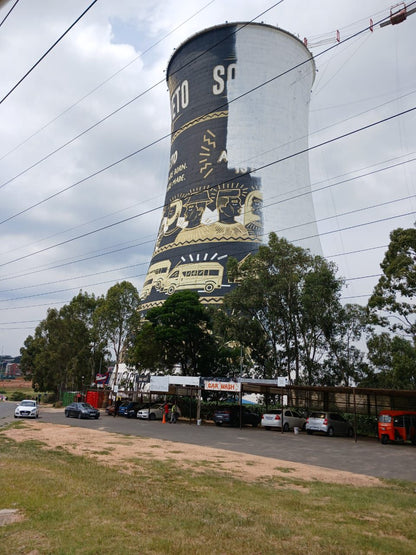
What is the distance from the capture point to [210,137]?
134 feet

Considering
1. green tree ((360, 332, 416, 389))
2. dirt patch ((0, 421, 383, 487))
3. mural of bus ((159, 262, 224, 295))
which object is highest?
mural of bus ((159, 262, 224, 295))

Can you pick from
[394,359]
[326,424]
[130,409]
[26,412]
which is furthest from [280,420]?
[26,412]

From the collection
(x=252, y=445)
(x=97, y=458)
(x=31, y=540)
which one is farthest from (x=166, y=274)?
(x=31, y=540)

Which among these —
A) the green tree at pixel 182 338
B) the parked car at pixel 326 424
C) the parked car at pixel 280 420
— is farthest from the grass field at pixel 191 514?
the green tree at pixel 182 338

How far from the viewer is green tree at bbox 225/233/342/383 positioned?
27172 millimetres

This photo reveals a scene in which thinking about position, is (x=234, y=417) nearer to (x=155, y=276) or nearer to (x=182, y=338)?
(x=182, y=338)

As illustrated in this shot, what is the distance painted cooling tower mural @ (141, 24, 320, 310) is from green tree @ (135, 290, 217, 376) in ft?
18.0

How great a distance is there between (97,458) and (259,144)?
33.3 metres

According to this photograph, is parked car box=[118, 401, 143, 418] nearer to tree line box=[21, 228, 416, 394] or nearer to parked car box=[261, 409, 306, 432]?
tree line box=[21, 228, 416, 394]

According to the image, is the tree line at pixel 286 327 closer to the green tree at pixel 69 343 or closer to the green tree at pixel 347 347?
the green tree at pixel 347 347

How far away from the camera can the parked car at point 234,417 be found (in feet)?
84.6

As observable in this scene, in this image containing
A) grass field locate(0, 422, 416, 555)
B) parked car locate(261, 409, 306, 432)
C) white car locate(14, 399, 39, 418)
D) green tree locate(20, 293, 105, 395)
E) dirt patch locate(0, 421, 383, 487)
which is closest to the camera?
grass field locate(0, 422, 416, 555)

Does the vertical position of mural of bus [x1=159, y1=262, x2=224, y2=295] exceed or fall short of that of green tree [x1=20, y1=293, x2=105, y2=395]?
it exceeds it

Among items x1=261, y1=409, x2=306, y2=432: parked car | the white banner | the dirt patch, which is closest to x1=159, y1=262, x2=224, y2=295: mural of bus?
Result: the white banner
